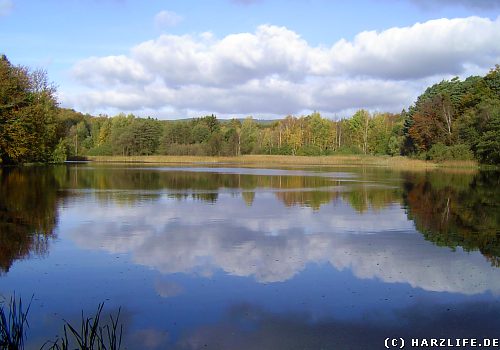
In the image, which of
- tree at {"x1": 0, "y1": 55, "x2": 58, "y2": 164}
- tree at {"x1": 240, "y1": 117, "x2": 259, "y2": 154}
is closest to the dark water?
tree at {"x1": 0, "y1": 55, "x2": 58, "y2": 164}

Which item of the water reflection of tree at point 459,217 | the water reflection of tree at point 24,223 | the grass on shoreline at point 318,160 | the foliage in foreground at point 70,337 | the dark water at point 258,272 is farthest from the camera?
the grass on shoreline at point 318,160

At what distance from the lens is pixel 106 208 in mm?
16984

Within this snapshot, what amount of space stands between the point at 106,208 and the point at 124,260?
790 cm

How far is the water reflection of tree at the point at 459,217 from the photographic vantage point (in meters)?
11.4

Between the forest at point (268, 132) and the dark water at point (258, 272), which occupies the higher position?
the forest at point (268, 132)

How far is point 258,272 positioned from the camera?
8.62 m

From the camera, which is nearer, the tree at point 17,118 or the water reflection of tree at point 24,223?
the water reflection of tree at point 24,223

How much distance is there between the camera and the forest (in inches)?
1613

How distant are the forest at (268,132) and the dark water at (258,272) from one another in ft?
88.6

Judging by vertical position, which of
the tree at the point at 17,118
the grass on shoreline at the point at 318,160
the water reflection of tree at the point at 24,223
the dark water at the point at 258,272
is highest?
the tree at the point at 17,118

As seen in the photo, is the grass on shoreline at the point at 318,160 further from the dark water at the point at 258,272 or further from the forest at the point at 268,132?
the dark water at the point at 258,272

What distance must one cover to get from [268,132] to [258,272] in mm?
95066

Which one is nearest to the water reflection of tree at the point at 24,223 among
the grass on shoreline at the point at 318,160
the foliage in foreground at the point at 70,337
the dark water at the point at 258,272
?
the dark water at the point at 258,272

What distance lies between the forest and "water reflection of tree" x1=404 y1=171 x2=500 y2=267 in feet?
93.5
